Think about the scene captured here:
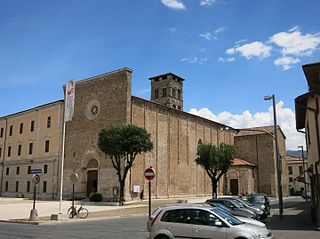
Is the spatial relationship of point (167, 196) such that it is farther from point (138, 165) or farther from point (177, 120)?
point (177, 120)

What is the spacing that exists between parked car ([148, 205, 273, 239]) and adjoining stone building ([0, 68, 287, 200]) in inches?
1064

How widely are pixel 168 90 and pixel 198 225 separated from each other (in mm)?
72161

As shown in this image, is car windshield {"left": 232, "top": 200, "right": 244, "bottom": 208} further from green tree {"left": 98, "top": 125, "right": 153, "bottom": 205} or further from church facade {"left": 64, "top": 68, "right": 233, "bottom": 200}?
church facade {"left": 64, "top": 68, "right": 233, "bottom": 200}

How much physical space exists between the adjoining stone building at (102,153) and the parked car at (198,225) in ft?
88.7

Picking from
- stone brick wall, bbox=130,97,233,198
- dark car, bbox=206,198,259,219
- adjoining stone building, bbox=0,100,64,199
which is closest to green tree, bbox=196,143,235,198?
stone brick wall, bbox=130,97,233,198

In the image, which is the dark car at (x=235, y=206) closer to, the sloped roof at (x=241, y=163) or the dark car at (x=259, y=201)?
the dark car at (x=259, y=201)

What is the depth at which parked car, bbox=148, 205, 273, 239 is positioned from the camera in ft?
30.3

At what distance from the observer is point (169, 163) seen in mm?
48094

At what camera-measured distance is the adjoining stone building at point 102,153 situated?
43.2 metres

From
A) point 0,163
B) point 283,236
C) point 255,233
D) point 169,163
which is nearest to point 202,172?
point 169,163

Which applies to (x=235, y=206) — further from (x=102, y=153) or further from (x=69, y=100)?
(x=102, y=153)

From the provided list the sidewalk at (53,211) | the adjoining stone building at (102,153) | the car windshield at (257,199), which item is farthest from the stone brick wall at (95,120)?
the car windshield at (257,199)

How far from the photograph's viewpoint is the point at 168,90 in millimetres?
81125

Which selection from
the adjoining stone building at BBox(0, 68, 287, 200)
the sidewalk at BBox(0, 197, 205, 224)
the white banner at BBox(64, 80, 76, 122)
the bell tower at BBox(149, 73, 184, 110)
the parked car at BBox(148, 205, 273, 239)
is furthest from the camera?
the bell tower at BBox(149, 73, 184, 110)
